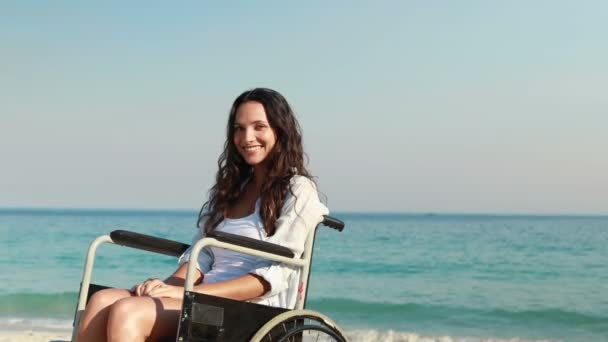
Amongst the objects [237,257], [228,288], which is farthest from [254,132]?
[228,288]

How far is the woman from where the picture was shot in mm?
2375

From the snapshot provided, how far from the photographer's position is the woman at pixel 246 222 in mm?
2375

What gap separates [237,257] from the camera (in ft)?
8.78

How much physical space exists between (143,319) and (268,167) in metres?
0.71

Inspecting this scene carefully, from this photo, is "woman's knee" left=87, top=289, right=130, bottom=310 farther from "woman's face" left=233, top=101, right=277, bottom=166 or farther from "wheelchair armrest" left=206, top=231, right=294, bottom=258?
"woman's face" left=233, top=101, right=277, bottom=166

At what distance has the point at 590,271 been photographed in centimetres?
1472

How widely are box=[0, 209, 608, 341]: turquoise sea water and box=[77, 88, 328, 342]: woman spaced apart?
4.83 meters

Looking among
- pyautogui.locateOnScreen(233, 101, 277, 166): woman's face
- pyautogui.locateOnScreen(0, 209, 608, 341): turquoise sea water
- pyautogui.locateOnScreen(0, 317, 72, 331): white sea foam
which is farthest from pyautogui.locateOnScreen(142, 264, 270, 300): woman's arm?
pyautogui.locateOnScreen(0, 317, 72, 331): white sea foam

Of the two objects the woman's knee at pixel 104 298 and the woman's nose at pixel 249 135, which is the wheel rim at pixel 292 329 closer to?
the woman's knee at pixel 104 298

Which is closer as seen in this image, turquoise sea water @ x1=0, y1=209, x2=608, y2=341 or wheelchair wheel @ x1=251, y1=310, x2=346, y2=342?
wheelchair wheel @ x1=251, y1=310, x2=346, y2=342

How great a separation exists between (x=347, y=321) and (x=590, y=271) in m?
6.73

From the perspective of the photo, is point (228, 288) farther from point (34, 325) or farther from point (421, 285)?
point (421, 285)

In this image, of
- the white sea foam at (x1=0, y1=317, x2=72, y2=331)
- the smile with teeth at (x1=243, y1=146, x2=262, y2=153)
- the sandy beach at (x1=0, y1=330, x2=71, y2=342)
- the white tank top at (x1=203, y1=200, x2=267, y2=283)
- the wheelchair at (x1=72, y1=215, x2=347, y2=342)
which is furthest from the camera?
the white sea foam at (x1=0, y1=317, x2=72, y2=331)

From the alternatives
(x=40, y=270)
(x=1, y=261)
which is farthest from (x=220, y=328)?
(x=1, y=261)
